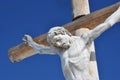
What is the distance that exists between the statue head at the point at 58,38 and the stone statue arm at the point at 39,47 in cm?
13

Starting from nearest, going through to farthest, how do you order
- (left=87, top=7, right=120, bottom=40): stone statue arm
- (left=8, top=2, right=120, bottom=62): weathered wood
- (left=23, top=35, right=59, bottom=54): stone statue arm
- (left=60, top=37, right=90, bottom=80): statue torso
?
1. (left=60, top=37, right=90, bottom=80): statue torso
2. (left=87, top=7, right=120, bottom=40): stone statue arm
3. (left=23, top=35, right=59, bottom=54): stone statue arm
4. (left=8, top=2, right=120, bottom=62): weathered wood

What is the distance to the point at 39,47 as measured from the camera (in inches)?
326

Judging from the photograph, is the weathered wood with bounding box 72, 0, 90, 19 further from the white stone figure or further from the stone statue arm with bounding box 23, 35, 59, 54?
the white stone figure

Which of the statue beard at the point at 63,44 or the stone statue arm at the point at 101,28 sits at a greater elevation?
the stone statue arm at the point at 101,28

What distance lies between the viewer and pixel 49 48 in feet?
26.2

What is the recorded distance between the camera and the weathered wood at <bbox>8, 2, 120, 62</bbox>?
8367 millimetres

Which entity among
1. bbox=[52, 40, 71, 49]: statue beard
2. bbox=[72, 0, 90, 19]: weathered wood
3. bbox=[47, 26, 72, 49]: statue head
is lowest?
bbox=[52, 40, 71, 49]: statue beard

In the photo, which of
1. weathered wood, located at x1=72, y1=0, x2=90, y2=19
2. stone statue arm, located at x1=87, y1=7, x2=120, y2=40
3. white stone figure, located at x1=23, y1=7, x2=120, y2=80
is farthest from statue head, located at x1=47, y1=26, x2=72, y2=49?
weathered wood, located at x1=72, y1=0, x2=90, y2=19

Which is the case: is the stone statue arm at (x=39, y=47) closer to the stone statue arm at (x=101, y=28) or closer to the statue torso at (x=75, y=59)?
the statue torso at (x=75, y=59)

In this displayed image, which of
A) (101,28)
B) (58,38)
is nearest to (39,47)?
(58,38)

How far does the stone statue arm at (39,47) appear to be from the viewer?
785cm

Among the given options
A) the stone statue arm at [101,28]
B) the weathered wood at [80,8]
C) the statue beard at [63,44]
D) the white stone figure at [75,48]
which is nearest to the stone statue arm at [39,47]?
the white stone figure at [75,48]

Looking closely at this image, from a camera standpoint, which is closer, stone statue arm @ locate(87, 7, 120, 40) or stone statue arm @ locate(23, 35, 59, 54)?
stone statue arm @ locate(87, 7, 120, 40)

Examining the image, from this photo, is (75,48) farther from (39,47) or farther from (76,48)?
(39,47)
